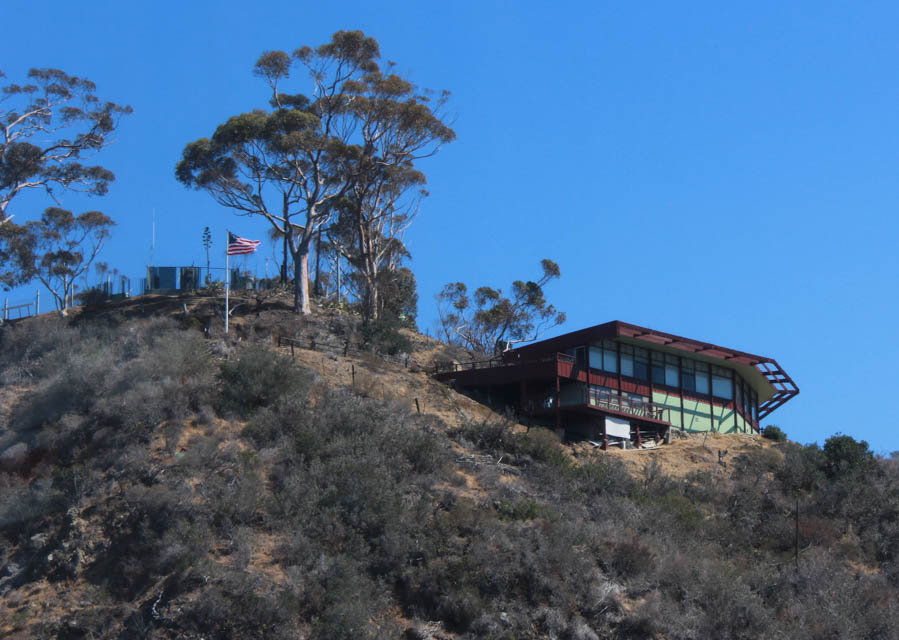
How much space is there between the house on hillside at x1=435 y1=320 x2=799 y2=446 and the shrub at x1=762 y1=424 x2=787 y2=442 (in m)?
1.50

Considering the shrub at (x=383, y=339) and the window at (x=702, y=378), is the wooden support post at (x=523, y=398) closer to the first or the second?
the shrub at (x=383, y=339)

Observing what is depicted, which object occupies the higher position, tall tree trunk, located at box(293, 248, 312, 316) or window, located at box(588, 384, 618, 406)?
tall tree trunk, located at box(293, 248, 312, 316)

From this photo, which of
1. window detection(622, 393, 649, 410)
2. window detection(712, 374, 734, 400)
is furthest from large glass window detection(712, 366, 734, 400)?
window detection(622, 393, 649, 410)

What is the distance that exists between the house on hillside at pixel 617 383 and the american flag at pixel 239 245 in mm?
10258

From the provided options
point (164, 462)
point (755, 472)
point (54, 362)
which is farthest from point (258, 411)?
point (755, 472)

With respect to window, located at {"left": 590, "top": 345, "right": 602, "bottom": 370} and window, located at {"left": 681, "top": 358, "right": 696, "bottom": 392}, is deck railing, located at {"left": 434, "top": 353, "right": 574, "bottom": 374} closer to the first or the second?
window, located at {"left": 590, "top": 345, "right": 602, "bottom": 370}

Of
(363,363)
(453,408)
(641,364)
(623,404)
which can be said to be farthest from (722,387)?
(363,363)

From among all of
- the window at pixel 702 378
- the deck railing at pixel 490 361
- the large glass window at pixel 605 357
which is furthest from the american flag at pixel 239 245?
the window at pixel 702 378

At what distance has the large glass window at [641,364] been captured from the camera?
159 ft

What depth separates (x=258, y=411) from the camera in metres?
37.9

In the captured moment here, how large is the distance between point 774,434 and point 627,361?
8.51 metres

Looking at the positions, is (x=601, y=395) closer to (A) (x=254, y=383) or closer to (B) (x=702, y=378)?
(B) (x=702, y=378)

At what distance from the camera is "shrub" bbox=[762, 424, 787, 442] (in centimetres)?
5034

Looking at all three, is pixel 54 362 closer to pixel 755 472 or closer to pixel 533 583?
pixel 533 583
